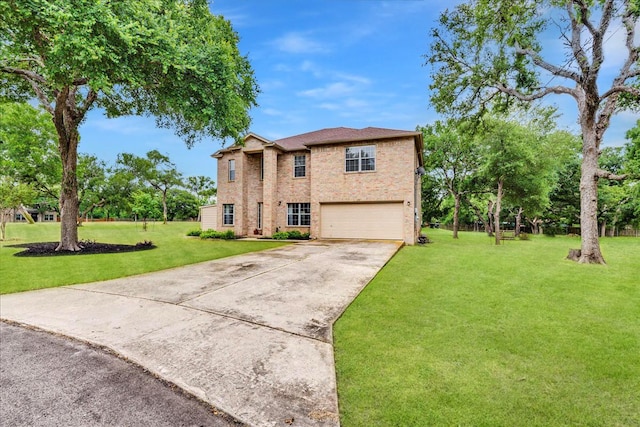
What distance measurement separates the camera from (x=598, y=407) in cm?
245

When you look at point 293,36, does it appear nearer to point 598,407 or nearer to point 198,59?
point 198,59

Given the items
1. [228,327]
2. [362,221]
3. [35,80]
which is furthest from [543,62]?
[35,80]

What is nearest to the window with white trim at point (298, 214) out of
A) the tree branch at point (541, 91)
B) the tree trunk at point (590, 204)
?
the tree branch at point (541, 91)

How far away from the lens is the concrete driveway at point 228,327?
2.62m

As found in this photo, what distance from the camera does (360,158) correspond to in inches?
658

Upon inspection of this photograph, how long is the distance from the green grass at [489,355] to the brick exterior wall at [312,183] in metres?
9.98

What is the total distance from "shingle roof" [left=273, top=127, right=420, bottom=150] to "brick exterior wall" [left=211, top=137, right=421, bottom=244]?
0.36 meters

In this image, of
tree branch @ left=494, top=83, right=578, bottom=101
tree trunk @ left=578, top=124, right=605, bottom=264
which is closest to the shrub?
tree branch @ left=494, top=83, right=578, bottom=101

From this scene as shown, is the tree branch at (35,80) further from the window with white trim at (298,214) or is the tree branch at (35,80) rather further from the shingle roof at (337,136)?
the window with white trim at (298,214)

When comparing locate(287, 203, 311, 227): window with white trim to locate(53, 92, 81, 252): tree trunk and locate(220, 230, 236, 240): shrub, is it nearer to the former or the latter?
locate(220, 230, 236, 240): shrub

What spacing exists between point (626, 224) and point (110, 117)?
47948 millimetres

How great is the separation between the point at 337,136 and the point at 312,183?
3.82 metres

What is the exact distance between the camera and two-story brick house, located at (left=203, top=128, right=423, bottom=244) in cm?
1595

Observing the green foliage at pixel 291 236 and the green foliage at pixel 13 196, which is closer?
the green foliage at pixel 13 196
